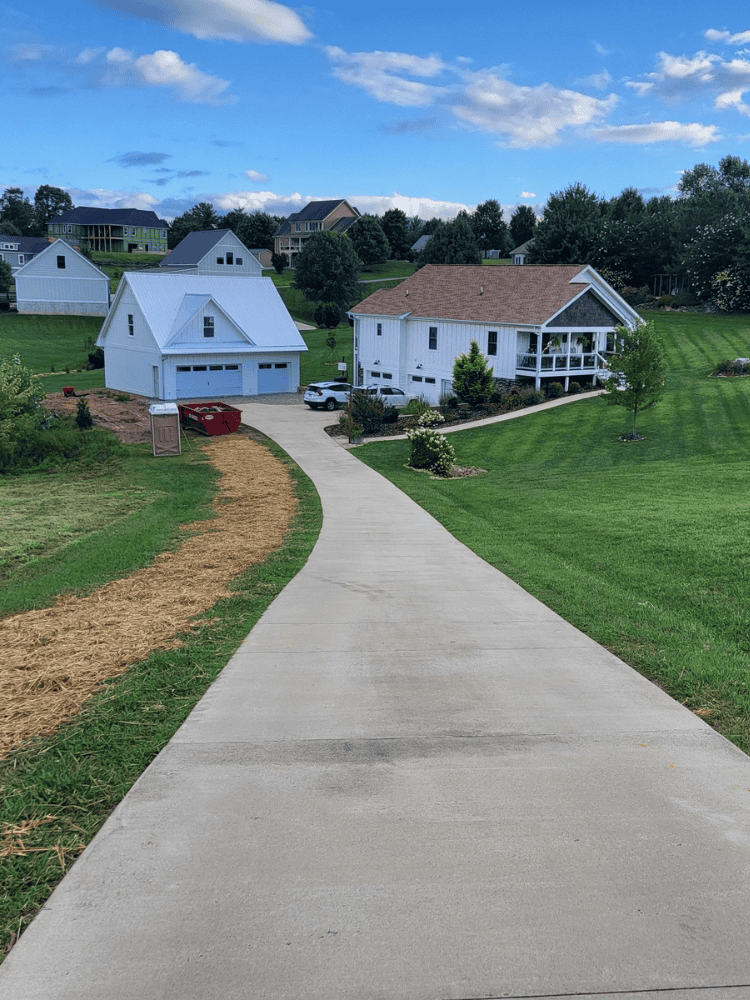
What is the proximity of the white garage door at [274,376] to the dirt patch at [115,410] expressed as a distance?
21.8ft

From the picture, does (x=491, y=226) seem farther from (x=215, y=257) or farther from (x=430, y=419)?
(x=430, y=419)

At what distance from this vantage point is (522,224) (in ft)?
441

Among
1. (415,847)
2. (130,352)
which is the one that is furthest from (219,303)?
(415,847)

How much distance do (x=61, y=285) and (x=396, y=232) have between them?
62.5 metres

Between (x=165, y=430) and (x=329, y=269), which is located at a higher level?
(x=329, y=269)

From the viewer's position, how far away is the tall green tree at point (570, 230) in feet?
239

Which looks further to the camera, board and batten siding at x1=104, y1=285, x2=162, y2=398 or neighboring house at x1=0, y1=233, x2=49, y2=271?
neighboring house at x1=0, y1=233, x2=49, y2=271

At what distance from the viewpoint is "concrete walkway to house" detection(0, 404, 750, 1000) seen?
412 cm

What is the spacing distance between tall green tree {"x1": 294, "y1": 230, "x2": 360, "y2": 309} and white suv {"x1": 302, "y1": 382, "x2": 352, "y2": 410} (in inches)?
1558

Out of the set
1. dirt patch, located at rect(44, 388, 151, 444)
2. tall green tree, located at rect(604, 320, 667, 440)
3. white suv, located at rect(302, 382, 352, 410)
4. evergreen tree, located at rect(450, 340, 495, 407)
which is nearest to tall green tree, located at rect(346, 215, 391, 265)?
dirt patch, located at rect(44, 388, 151, 444)

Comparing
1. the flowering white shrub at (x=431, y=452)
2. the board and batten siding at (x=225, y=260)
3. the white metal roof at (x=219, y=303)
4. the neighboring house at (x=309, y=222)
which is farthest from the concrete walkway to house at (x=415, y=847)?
the neighboring house at (x=309, y=222)

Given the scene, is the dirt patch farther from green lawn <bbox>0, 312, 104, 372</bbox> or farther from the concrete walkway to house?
the concrete walkway to house

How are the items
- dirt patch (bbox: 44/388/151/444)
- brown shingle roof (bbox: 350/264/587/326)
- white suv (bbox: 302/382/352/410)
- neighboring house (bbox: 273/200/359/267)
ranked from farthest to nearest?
neighboring house (bbox: 273/200/359/267) < white suv (bbox: 302/382/352/410) < brown shingle roof (bbox: 350/264/587/326) < dirt patch (bbox: 44/388/151/444)

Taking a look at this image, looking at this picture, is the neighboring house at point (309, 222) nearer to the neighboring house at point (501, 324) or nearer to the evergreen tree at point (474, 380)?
the neighboring house at point (501, 324)
